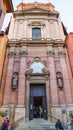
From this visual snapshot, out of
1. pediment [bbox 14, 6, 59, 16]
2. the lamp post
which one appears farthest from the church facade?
pediment [bbox 14, 6, 59, 16]

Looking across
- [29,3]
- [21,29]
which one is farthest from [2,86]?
[29,3]

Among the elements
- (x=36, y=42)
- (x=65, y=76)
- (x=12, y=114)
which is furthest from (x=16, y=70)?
(x=65, y=76)

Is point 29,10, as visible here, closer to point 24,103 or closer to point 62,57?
point 62,57

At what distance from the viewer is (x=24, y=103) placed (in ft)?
43.7

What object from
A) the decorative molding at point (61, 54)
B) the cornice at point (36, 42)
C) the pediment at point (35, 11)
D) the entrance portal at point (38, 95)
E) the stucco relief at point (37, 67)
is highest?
the pediment at point (35, 11)

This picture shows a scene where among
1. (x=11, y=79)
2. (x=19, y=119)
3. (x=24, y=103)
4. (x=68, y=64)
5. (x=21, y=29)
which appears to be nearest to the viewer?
(x=19, y=119)

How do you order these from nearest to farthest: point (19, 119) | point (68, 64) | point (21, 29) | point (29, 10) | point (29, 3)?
point (19, 119) < point (68, 64) < point (21, 29) < point (29, 10) < point (29, 3)

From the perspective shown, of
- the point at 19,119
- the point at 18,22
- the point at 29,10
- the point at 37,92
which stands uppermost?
the point at 29,10

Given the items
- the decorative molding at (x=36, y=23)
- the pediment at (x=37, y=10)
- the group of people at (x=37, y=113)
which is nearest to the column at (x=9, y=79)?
the group of people at (x=37, y=113)

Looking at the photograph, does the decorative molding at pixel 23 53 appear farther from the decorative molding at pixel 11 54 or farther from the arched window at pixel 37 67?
the arched window at pixel 37 67

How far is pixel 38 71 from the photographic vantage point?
1534cm

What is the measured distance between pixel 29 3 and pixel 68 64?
13526mm

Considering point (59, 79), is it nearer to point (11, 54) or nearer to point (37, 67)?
point (37, 67)

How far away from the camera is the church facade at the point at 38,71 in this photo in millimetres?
13297
